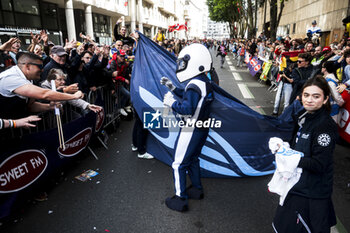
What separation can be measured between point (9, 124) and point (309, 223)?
10.8 ft

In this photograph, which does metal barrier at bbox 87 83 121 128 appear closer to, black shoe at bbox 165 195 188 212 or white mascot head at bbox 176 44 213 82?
black shoe at bbox 165 195 188 212

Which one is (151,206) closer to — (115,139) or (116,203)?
(116,203)

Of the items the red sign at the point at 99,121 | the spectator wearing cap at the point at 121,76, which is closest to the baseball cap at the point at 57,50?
the red sign at the point at 99,121

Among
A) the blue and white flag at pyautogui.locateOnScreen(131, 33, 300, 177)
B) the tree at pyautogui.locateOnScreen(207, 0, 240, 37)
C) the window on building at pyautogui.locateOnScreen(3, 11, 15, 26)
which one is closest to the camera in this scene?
the blue and white flag at pyautogui.locateOnScreen(131, 33, 300, 177)

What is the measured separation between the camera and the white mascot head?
120 inches

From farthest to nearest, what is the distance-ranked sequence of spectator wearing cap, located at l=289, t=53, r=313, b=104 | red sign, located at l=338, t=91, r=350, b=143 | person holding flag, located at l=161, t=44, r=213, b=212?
spectator wearing cap, located at l=289, t=53, r=313, b=104 < red sign, located at l=338, t=91, r=350, b=143 < person holding flag, located at l=161, t=44, r=213, b=212

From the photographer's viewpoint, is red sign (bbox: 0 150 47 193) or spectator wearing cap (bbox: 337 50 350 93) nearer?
red sign (bbox: 0 150 47 193)

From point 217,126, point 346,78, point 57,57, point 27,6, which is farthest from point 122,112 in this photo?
point 27,6

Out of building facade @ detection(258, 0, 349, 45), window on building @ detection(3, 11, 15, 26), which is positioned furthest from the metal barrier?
building facade @ detection(258, 0, 349, 45)

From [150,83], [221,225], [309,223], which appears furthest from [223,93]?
[309,223]

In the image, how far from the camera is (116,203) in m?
3.54

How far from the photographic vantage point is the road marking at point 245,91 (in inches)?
414

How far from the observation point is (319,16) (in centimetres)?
2230

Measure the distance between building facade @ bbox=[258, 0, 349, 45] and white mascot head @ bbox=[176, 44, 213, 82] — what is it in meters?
19.4
